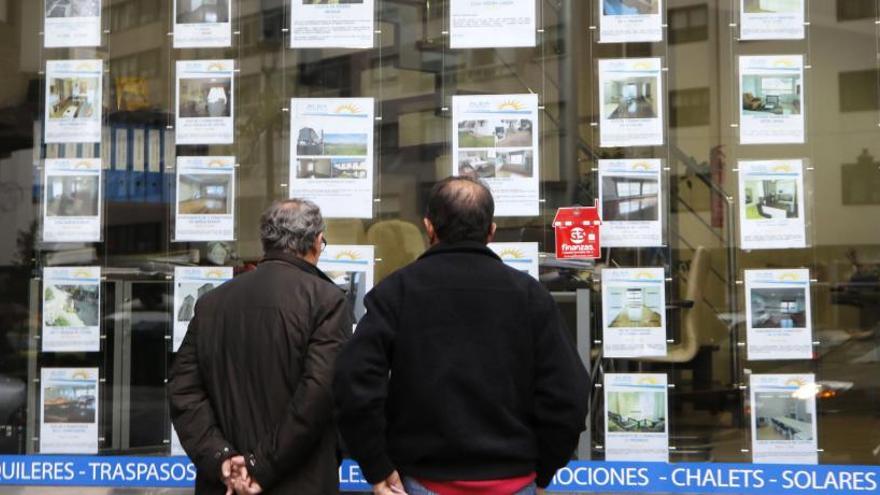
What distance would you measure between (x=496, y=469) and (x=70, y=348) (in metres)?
3.13

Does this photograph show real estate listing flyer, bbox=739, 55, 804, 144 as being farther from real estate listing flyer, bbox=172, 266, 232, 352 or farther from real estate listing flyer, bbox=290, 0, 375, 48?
real estate listing flyer, bbox=172, 266, 232, 352

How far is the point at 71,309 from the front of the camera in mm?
5742

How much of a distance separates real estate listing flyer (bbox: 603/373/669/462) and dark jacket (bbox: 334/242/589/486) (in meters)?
2.02

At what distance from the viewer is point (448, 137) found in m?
5.50

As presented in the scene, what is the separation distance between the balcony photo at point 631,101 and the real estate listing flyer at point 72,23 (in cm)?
261

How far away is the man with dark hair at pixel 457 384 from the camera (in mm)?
3326

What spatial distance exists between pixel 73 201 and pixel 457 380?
3.15 metres

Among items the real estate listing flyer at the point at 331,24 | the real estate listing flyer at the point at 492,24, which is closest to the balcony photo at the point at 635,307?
the real estate listing flyer at the point at 492,24

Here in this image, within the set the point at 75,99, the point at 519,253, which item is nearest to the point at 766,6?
the point at 519,253

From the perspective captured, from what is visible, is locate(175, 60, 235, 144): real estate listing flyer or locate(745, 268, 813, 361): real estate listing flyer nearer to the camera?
locate(745, 268, 813, 361): real estate listing flyer

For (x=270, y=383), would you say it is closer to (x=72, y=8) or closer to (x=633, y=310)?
(x=633, y=310)

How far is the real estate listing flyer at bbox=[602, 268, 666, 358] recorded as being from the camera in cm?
537

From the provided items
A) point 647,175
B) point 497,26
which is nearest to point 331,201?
point 497,26

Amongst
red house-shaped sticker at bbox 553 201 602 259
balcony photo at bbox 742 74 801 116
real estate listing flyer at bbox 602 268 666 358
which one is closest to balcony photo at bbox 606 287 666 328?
real estate listing flyer at bbox 602 268 666 358
